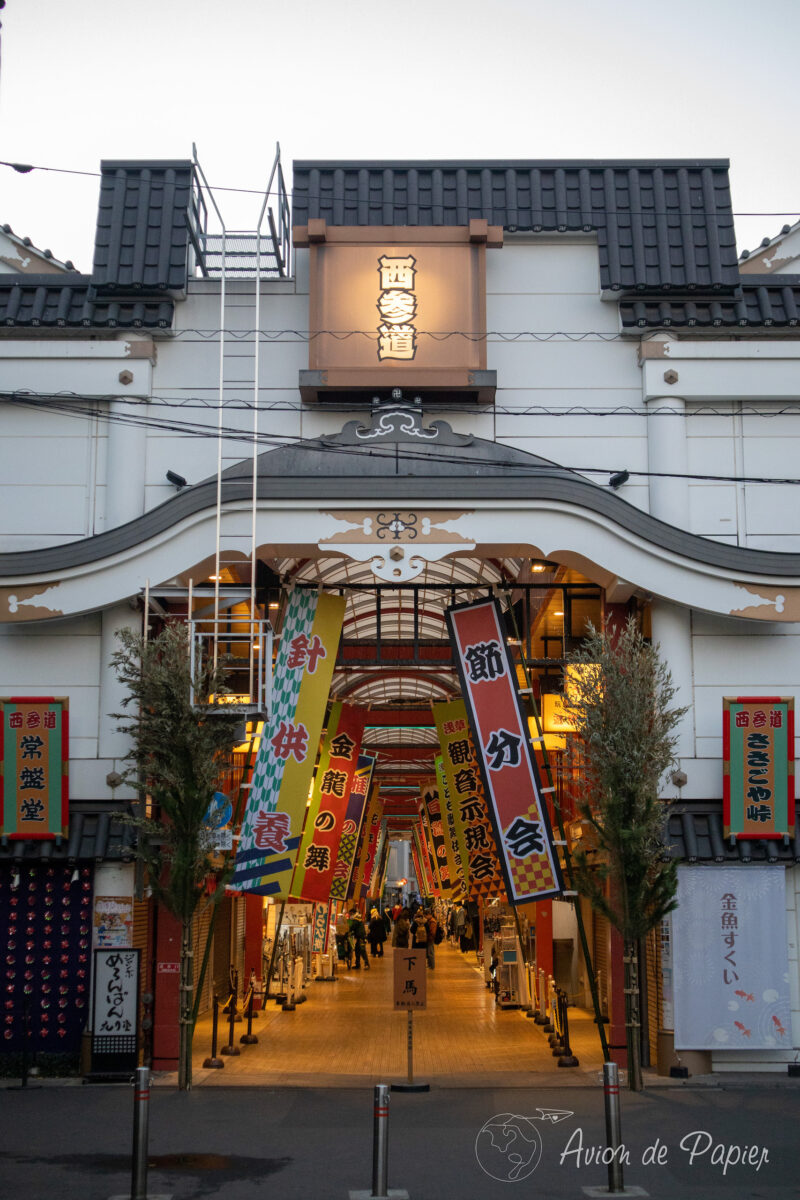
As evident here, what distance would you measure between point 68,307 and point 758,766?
1229 cm

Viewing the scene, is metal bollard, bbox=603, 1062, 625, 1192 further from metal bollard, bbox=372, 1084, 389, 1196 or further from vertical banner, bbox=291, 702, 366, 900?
vertical banner, bbox=291, 702, 366, 900

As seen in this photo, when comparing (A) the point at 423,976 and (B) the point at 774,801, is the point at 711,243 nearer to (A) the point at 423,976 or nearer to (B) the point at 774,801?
(B) the point at 774,801

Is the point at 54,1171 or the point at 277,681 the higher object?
the point at 277,681

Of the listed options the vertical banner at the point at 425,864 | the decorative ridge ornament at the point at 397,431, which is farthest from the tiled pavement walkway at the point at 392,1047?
the decorative ridge ornament at the point at 397,431

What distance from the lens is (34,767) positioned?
17.4 m

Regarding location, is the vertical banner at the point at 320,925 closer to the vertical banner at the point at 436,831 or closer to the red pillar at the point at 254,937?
the vertical banner at the point at 436,831

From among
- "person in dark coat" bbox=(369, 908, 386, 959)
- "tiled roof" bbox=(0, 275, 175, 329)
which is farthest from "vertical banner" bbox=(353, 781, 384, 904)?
"tiled roof" bbox=(0, 275, 175, 329)

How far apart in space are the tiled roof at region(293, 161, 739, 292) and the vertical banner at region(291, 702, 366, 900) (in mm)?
8541

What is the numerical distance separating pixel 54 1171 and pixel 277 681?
8.10 m

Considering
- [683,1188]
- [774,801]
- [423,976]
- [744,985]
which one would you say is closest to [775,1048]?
[744,985]

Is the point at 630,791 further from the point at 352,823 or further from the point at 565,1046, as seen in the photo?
the point at 352,823

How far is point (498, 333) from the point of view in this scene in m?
19.0

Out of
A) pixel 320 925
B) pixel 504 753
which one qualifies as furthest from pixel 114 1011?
pixel 320 925

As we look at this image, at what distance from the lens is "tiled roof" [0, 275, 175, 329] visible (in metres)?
18.7
